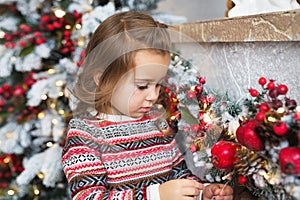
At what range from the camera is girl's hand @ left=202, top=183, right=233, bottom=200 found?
3.02 ft

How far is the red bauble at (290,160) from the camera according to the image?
61 centimetres

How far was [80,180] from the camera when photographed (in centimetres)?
94

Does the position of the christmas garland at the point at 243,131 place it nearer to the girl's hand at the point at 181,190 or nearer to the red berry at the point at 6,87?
the girl's hand at the point at 181,190

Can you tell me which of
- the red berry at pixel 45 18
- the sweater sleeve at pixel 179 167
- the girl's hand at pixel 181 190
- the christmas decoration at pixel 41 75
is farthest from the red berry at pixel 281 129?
the red berry at pixel 45 18

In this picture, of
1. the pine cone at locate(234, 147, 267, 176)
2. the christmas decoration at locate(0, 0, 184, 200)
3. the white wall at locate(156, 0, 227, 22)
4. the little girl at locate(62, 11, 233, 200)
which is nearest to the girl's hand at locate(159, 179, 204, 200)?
the little girl at locate(62, 11, 233, 200)

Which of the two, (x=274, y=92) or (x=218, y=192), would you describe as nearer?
(x=274, y=92)

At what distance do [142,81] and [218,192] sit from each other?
0.29m

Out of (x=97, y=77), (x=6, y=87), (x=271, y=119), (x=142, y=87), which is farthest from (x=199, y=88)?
(x=6, y=87)

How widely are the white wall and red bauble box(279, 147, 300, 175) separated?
138cm

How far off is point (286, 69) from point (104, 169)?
1.49 feet

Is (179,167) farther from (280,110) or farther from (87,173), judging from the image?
(280,110)

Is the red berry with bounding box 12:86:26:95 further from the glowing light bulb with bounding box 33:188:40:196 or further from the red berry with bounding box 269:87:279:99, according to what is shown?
the red berry with bounding box 269:87:279:99

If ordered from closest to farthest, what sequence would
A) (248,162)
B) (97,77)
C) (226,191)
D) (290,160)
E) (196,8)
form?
(290,160), (248,162), (226,191), (97,77), (196,8)

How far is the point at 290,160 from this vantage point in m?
0.61
